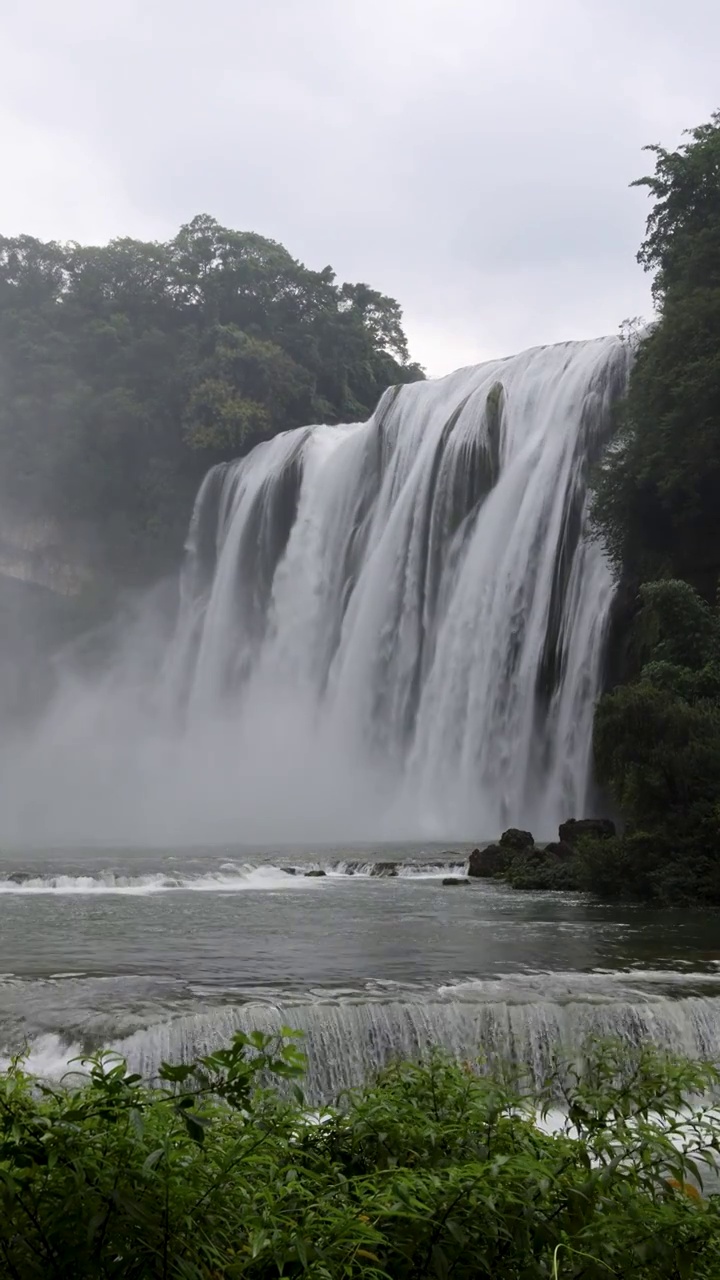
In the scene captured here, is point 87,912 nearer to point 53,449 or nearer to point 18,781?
point 18,781

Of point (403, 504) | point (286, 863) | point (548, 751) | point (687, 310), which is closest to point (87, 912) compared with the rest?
point (286, 863)

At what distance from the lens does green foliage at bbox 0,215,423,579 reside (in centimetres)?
4731

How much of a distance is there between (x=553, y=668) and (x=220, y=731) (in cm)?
1516

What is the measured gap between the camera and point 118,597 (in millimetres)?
47031

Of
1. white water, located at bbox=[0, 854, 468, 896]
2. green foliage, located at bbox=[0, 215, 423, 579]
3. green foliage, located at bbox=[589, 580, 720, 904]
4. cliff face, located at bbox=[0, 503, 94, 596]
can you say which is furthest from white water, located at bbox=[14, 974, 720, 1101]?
cliff face, located at bbox=[0, 503, 94, 596]

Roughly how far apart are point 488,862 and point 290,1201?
1727 centimetres

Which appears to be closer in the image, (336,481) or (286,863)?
(286,863)

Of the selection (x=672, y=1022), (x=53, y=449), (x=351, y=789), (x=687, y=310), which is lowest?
(x=672, y=1022)

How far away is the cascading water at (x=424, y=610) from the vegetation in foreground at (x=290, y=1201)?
2276cm

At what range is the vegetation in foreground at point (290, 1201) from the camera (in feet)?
9.18

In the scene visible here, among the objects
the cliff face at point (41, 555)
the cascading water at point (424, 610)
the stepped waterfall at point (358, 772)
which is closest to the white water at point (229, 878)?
the stepped waterfall at point (358, 772)

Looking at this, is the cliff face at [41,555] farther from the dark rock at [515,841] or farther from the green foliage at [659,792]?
the green foliage at [659,792]

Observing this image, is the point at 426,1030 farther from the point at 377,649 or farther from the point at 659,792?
the point at 377,649

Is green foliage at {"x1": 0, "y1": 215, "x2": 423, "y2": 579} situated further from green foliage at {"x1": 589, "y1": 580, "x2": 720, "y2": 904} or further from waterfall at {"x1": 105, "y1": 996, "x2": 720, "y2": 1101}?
waterfall at {"x1": 105, "y1": 996, "x2": 720, "y2": 1101}
